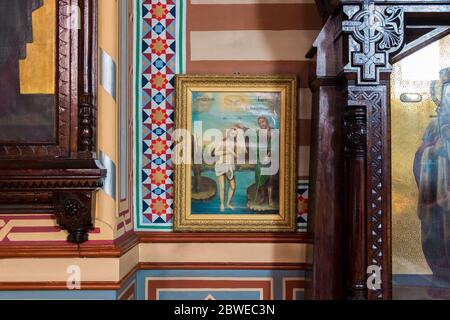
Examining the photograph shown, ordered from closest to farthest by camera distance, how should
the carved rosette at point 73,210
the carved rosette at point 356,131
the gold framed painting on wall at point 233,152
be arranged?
the carved rosette at point 356,131 < the carved rosette at point 73,210 < the gold framed painting on wall at point 233,152

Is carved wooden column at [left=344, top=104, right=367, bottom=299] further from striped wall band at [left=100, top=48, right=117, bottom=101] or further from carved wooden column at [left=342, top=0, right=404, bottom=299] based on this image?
striped wall band at [left=100, top=48, right=117, bottom=101]

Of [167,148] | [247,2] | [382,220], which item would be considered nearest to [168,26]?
[247,2]

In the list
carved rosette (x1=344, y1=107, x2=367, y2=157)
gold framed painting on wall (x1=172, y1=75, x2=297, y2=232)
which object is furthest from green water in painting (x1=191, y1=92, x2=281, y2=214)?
carved rosette (x1=344, y1=107, x2=367, y2=157)

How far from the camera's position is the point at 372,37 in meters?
1.83

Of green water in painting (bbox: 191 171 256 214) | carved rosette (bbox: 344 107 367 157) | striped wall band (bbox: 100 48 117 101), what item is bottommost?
green water in painting (bbox: 191 171 256 214)

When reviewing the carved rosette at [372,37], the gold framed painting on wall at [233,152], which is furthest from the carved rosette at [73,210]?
the carved rosette at [372,37]

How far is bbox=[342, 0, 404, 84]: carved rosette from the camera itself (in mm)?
1833

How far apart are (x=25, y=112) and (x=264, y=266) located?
122 centimetres

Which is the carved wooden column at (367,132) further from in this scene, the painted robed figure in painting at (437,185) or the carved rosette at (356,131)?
the painted robed figure in painting at (437,185)

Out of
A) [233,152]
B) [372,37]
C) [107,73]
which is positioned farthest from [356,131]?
[107,73]

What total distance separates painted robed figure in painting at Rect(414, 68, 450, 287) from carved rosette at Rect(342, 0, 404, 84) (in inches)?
9.6

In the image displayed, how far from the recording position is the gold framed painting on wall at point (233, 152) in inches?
93.0

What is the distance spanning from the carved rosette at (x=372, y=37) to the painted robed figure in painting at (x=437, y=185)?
0.24 meters

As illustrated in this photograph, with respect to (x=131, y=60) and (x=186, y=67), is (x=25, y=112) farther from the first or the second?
(x=186, y=67)
